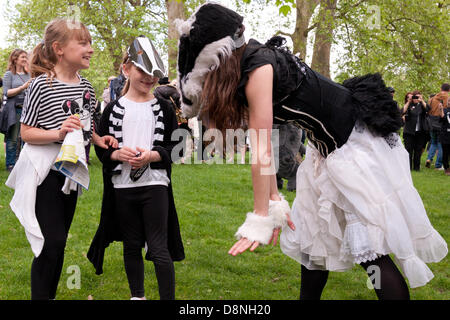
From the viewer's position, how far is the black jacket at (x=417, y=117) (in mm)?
11312

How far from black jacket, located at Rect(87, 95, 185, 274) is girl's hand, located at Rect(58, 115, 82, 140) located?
42 centimetres

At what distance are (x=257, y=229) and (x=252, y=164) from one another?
30 centimetres

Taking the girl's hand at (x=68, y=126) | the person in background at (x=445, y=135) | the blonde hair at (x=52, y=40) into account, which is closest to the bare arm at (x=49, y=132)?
the girl's hand at (x=68, y=126)

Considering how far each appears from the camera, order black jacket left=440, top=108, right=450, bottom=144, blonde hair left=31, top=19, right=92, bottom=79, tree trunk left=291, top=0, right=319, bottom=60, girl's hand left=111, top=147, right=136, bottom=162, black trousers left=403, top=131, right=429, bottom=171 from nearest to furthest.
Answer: blonde hair left=31, top=19, right=92, bottom=79 → girl's hand left=111, top=147, right=136, bottom=162 → black jacket left=440, top=108, right=450, bottom=144 → black trousers left=403, top=131, right=429, bottom=171 → tree trunk left=291, top=0, right=319, bottom=60

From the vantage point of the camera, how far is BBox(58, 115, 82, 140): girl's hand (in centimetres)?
A: 264

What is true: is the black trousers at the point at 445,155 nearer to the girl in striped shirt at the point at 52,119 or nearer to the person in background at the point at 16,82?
the person in background at the point at 16,82

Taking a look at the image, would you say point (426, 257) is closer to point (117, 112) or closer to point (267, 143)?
point (267, 143)

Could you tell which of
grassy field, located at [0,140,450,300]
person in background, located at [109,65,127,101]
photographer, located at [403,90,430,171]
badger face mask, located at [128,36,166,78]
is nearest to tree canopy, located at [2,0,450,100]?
photographer, located at [403,90,430,171]

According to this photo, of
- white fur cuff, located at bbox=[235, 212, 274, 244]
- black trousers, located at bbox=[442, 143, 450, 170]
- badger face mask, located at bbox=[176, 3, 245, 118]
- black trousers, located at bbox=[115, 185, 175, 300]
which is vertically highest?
badger face mask, located at bbox=[176, 3, 245, 118]

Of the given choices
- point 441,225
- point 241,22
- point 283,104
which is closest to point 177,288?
point 283,104

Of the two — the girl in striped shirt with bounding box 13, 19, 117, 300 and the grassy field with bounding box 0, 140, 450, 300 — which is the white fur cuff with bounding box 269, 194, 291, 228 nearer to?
→ the girl in striped shirt with bounding box 13, 19, 117, 300

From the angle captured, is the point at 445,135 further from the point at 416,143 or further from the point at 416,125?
the point at 416,143

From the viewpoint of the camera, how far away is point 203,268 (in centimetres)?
423

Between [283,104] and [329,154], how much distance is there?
0.41 meters
